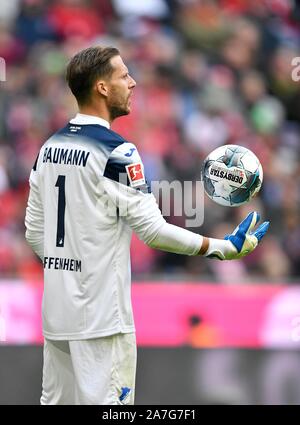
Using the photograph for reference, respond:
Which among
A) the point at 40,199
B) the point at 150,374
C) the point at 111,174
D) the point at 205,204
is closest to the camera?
the point at 111,174

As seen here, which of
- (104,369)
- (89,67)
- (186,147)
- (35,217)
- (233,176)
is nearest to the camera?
(104,369)

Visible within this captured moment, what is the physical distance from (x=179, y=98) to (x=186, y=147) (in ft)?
2.65

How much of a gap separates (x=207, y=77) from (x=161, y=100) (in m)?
0.71

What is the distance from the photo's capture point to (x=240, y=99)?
10609mm

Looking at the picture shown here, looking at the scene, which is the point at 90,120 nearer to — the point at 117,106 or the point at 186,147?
the point at 117,106

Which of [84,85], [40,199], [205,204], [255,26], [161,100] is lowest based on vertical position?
[40,199]

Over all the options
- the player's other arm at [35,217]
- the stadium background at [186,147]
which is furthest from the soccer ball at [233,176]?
the stadium background at [186,147]

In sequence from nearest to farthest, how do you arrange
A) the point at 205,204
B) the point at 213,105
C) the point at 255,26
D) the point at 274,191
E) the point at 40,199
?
1. the point at 40,199
2. the point at 205,204
3. the point at 274,191
4. the point at 213,105
5. the point at 255,26

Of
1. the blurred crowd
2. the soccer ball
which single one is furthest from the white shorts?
the blurred crowd

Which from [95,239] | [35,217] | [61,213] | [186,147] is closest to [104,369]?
[95,239]

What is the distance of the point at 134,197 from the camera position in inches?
166

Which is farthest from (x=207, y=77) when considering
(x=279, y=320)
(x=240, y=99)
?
(x=279, y=320)

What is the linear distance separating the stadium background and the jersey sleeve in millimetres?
2847

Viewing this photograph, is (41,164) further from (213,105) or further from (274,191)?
(213,105)
